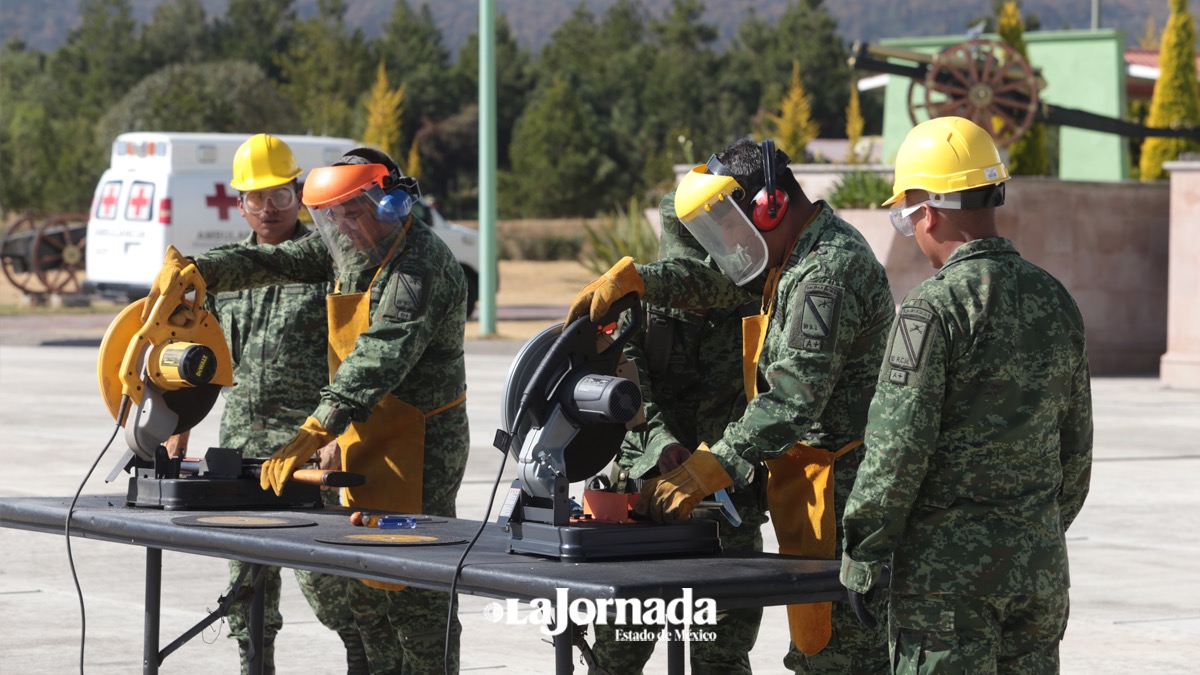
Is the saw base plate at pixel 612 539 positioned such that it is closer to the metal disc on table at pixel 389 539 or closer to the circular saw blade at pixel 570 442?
the circular saw blade at pixel 570 442

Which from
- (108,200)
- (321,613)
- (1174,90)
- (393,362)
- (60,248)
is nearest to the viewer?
(393,362)

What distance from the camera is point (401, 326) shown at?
220 inches

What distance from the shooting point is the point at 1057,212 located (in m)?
21.9

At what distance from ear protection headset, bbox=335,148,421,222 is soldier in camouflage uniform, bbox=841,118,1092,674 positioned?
2081 millimetres

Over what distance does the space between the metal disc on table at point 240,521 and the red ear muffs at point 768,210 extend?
59.6 inches

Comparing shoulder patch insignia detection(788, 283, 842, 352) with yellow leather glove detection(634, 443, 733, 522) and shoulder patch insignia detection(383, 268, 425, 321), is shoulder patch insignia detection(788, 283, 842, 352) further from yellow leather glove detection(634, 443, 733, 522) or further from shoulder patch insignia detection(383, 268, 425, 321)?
shoulder patch insignia detection(383, 268, 425, 321)

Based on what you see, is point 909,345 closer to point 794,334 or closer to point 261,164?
point 794,334

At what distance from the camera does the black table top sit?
4.10 metres

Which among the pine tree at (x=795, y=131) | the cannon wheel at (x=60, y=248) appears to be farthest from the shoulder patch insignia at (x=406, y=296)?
the cannon wheel at (x=60, y=248)

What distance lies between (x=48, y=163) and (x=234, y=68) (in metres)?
9.00

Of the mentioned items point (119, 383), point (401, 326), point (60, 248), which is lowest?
point (60, 248)

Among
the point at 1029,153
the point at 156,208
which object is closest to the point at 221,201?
the point at 156,208

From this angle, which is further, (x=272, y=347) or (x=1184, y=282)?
(x=1184, y=282)

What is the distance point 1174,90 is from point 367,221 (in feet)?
→ 70.9
